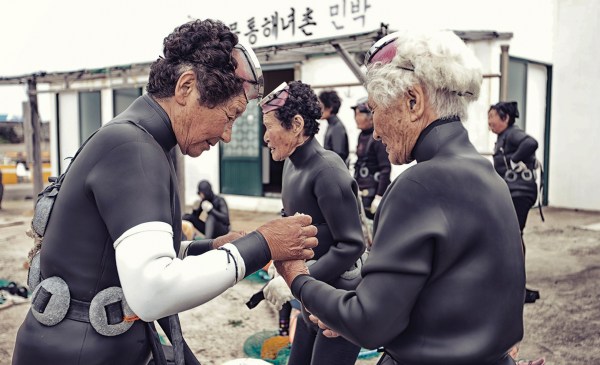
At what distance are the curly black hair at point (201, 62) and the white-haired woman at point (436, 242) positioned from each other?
1.56 feet

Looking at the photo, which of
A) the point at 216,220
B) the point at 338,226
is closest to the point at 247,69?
the point at 338,226

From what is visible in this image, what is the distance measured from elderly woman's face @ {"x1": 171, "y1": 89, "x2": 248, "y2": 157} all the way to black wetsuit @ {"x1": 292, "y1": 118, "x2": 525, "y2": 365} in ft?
2.05

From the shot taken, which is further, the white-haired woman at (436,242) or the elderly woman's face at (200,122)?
the elderly woman's face at (200,122)

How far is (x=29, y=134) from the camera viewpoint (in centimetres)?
1333

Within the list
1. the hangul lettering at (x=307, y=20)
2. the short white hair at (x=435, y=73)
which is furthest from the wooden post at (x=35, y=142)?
the short white hair at (x=435, y=73)

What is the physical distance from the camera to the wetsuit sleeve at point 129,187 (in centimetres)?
147

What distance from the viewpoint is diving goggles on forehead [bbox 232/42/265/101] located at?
71.7 inches

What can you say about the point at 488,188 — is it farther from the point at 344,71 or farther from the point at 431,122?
the point at 344,71

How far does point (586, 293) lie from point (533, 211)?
6.80 meters

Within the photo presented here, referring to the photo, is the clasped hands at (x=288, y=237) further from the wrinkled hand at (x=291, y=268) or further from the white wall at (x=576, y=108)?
the white wall at (x=576, y=108)

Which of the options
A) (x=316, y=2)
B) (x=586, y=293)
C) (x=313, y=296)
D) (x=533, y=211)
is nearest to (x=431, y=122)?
(x=313, y=296)

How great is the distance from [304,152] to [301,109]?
260mm

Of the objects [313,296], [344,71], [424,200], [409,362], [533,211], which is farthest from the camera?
[533,211]

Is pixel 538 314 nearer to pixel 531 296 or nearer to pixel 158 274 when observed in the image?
pixel 531 296
